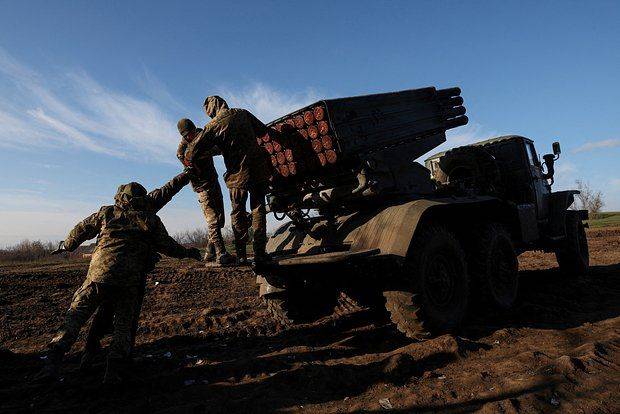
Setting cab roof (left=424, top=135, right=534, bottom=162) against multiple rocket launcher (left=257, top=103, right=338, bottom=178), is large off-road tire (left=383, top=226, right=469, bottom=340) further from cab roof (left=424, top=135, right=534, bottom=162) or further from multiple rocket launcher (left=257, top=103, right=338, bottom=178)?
cab roof (left=424, top=135, right=534, bottom=162)

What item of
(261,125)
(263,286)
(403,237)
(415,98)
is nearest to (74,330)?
(263,286)

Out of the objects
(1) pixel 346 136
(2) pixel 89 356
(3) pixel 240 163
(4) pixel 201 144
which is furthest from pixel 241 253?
(2) pixel 89 356

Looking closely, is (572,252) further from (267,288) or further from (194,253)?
(194,253)

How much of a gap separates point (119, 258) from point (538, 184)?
7.36 meters

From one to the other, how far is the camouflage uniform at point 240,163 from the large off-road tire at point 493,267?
2999 mm

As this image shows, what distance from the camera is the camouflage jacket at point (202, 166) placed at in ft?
13.8

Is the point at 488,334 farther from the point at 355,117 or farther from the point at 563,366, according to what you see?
the point at 355,117

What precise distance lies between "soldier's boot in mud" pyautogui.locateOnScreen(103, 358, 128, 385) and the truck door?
Answer: 7105 millimetres

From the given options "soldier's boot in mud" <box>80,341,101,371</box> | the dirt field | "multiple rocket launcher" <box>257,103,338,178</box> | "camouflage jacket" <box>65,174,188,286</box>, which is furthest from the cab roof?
"soldier's boot in mud" <box>80,341,101,371</box>

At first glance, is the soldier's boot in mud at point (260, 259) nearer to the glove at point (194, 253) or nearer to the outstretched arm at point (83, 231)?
the glove at point (194, 253)

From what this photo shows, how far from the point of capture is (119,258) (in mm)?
4238

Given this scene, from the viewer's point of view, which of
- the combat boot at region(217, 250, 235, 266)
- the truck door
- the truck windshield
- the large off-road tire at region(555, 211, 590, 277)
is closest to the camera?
the combat boot at region(217, 250, 235, 266)

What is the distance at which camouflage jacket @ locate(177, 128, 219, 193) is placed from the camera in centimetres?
419

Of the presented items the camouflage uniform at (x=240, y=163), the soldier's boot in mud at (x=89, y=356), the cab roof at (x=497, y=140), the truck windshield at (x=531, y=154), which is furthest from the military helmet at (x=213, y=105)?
the truck windshield at (x=531, y=154)
